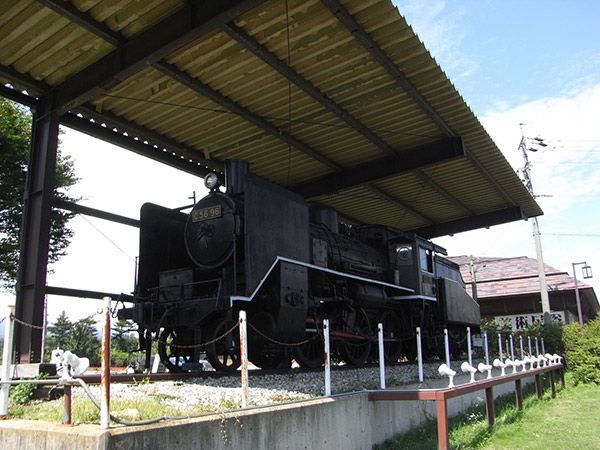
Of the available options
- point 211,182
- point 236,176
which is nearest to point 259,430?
point 211,182

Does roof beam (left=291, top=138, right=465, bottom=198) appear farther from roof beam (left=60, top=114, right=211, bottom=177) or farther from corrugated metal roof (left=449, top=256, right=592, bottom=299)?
corrugated metal roof (left=449, top=256, right=592, bottom=299)

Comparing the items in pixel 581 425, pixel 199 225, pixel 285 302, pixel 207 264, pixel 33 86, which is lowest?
pixel 581 425

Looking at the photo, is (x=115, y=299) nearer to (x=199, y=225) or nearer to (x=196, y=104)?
(x=199, y=225)

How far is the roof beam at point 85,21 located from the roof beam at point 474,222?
1344 cm

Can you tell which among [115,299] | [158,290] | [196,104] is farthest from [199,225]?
[196,104]

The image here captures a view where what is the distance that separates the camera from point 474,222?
59.8 feet

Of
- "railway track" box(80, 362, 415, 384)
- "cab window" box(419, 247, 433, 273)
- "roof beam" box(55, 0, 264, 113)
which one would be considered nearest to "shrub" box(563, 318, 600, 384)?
"cab window" box(419, 247, 433, 273)

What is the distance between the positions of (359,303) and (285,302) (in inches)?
119

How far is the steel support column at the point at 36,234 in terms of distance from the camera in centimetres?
804

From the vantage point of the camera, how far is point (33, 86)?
30.6 feet

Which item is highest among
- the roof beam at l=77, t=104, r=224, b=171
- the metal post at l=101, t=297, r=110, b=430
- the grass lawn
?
the roof beam at l=77, t=104, r=224, b=171

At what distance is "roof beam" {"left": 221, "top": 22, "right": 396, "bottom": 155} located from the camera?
834 centimetres

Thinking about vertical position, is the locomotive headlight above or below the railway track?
above

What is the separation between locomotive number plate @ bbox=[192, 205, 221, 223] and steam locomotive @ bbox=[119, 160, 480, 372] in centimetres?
2
